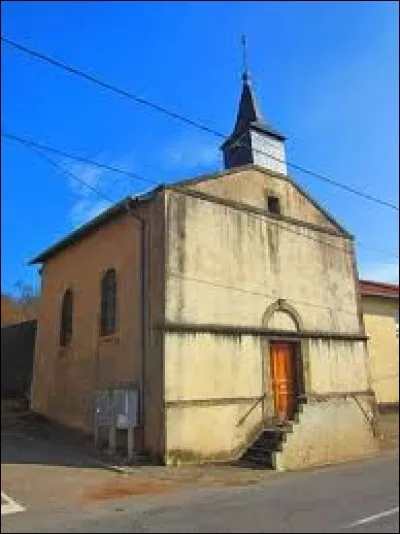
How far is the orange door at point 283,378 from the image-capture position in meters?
18.0

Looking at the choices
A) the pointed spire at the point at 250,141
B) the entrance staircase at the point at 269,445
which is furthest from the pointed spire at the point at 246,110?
the entrance staircase at the point at 269,445

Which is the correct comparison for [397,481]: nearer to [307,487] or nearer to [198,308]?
[307,487]

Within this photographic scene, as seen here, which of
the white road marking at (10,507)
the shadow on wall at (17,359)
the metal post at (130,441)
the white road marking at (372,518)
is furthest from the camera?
the shadow on wall at (17,359)

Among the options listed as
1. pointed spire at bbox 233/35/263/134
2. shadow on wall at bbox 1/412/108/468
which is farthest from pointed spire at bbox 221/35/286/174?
shadow on wall at bbox 1/412/108/468

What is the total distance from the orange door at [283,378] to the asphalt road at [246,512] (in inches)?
211

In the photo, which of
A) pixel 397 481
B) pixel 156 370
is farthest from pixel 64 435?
pixel 397 481

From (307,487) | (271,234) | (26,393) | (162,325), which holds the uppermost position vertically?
(271,234)

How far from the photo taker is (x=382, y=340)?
2773cm

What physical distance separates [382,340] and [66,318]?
1449 cm

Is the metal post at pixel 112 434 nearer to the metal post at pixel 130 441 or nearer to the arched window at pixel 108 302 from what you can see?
the metal post at pixel 130 441

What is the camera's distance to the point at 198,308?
16.3m

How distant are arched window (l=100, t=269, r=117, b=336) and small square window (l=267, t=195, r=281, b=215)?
219 inches

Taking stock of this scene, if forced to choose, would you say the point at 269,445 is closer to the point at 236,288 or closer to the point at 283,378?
the point at 283,378

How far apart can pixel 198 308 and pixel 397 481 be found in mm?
6461
